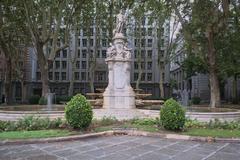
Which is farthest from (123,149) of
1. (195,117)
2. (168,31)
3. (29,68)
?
(29,68)

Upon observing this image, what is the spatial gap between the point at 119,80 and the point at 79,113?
9.43 meters

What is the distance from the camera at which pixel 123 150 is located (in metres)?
9.63

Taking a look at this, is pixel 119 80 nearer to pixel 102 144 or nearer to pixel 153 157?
pixel 102 144

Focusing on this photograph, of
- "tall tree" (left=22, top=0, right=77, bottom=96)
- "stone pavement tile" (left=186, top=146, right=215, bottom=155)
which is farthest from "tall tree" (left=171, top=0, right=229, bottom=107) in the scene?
"stone pavement tile" (left=186, top=146, right=215, bottom=155)

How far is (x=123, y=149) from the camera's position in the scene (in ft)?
32.0

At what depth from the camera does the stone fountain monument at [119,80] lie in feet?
69.7

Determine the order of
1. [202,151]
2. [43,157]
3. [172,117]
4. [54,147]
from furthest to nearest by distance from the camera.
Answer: [172,117] < [54,147] < [202,151] < [43,157]

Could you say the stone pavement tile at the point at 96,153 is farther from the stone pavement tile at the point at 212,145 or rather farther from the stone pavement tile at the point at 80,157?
the stone pavement tile at the point at 212,145

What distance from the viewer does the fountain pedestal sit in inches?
837

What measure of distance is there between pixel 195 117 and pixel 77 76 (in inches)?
2453

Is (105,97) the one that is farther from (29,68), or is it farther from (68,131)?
(29,68)

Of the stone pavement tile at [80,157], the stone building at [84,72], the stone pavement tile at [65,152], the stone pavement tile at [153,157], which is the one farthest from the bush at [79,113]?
the stone building at [84,72]

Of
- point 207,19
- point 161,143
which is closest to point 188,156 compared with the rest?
point 161,143

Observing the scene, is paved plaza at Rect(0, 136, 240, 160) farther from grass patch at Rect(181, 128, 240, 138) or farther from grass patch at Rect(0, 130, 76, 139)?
grass patch at Rect(181, 128, 240, 138)
